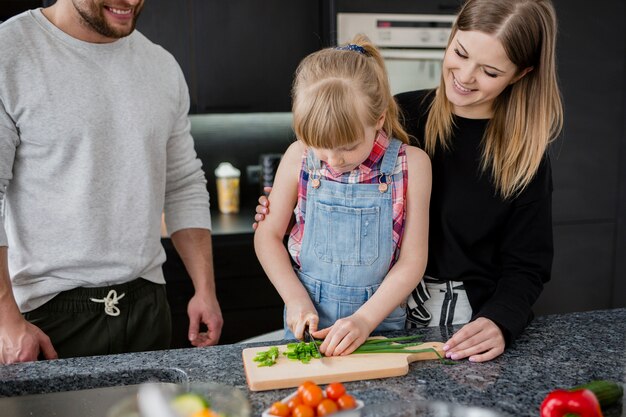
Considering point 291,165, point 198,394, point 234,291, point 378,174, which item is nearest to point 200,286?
point 291,165

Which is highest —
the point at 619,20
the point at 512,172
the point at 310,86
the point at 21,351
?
the point at 619,20

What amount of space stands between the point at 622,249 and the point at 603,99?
30.1 inches

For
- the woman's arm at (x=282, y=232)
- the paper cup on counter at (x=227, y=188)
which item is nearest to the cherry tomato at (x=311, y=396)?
the woman's arm at (x=282, y=232)

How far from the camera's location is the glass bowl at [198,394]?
2.55 ft

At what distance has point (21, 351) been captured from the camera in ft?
4.22

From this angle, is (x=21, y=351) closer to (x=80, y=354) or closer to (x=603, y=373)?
(x=80, y=354)

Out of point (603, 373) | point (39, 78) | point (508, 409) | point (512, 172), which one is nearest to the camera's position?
point (508, 409)

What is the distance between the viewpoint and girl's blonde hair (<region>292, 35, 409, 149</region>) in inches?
46.5

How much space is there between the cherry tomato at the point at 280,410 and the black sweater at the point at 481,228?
0.57 meters

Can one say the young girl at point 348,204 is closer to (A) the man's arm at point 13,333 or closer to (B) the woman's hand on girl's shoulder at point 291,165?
(B) the woman's hand on girl's shoulder at point 291,165

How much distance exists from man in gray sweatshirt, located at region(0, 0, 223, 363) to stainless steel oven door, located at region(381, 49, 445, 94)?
4.63 ft

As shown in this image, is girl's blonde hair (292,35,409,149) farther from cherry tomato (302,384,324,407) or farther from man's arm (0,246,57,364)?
man's arm (0,246,57,364)

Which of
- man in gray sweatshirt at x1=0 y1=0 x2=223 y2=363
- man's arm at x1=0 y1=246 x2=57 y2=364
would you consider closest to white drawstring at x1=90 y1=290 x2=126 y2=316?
man in gray sweatshirt at x1=0 y1=0 x2=223 y2=363

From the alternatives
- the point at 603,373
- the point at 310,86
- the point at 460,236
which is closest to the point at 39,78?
the point at 310,86
